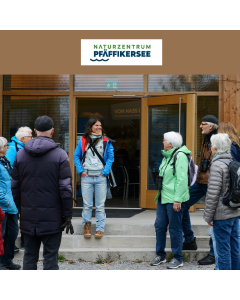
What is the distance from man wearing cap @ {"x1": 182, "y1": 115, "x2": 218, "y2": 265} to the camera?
18.9ft

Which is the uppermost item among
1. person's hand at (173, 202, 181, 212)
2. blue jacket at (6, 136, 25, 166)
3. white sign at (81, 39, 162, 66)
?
white sign at (81, 39, 162, 66)

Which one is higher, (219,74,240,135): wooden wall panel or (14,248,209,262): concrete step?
(219,74,240,135): wooden wall panel

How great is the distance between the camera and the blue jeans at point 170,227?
5355 mm

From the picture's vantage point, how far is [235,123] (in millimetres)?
7629

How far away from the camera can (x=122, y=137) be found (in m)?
13.1

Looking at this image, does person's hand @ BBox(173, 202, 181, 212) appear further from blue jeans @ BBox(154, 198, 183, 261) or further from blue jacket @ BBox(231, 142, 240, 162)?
blue jacket @ BBox(231, 142, 240, 162)

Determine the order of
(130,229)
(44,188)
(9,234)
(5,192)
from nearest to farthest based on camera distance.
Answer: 1. (44,188)
2. (5,192)
3. (9,234)
4. (130,229)

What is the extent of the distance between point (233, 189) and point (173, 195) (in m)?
1.27

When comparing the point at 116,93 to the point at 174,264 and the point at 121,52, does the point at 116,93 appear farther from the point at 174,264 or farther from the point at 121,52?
the point at 174,264

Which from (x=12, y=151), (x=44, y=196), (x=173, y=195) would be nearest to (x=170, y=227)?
(x=173, y=195)

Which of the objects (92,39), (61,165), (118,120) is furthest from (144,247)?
(118,120)

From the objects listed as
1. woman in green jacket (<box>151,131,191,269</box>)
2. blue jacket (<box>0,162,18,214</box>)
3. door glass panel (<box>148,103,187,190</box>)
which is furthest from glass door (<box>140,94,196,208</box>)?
blue jacket (<box>0,162,18,214</box>)

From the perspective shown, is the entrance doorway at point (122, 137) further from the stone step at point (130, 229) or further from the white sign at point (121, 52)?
the stone step at point (130, 229)

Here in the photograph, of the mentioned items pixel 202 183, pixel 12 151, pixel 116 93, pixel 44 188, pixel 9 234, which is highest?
pixel 116 93
